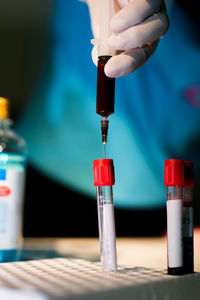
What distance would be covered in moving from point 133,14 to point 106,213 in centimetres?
51

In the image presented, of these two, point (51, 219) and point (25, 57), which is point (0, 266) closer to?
point (51, 219)

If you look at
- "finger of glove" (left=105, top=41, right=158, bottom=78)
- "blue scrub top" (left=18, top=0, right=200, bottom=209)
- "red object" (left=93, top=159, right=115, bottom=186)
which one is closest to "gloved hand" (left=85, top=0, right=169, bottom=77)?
"finger of glove" (left=105, top=41, right=158, bottom=78)

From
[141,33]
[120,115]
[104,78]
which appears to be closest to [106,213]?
[104,78]

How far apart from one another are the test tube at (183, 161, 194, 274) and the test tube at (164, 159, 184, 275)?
0.03 metres

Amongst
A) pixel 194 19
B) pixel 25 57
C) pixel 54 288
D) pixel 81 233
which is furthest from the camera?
pixel 25 57

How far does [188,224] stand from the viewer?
2.30 ft

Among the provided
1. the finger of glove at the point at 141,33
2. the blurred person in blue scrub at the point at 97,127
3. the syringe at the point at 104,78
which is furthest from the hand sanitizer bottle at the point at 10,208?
the blurred person in blue scrub at the point at 97,127

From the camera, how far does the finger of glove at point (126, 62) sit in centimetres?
78

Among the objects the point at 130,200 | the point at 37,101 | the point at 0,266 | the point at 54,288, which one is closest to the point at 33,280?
the point at 54,288

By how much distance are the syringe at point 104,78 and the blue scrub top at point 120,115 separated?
27.3 inches

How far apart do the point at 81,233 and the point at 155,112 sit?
2.49 feet

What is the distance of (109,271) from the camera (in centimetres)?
70

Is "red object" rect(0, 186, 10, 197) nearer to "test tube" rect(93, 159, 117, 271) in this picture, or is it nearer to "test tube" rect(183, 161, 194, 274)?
"test tube" rect(93, 159, 117, 271)

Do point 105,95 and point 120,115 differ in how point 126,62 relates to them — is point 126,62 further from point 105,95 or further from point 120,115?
point 120,115
